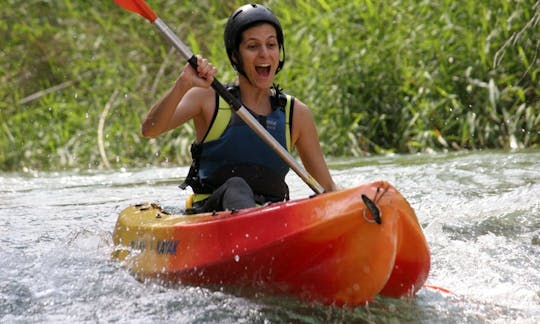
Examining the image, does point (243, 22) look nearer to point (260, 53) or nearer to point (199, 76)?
point (260, 53)

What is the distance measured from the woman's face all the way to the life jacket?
6.2 inches

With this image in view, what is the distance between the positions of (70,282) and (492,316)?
4.98 ft

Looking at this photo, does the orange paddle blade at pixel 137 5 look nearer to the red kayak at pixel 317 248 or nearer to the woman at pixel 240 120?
the woman at pixel 240 120

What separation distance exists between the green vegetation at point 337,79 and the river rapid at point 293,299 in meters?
0.59

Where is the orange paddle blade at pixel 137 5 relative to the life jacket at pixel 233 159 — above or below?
above

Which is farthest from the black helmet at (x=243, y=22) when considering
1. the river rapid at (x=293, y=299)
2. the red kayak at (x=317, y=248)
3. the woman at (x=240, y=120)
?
the river rapid at (x=293, y=299)

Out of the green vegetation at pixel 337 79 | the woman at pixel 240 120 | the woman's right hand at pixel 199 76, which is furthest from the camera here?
the green vegetation at pixel 337 79

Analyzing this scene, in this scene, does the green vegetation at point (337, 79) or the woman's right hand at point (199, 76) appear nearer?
the woman's right hand at point (199, 76)

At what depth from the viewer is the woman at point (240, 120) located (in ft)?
13.1

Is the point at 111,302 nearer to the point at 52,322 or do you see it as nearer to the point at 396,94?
the point at 52,322

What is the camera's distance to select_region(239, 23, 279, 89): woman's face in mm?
4043

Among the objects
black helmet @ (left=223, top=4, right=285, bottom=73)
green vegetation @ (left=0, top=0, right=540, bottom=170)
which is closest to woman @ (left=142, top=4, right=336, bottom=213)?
black helmet @ (left=223, top=4, right=285, bottom=73)

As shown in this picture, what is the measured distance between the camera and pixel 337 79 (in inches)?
335

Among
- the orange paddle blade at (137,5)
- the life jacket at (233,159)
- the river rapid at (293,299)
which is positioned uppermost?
the orange paddle blade at (137,5)
